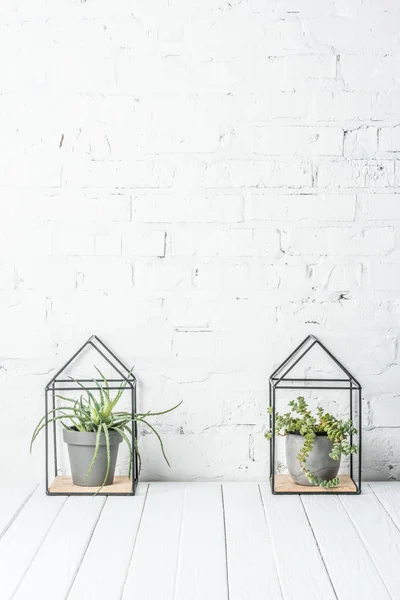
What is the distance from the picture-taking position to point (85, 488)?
2047mm

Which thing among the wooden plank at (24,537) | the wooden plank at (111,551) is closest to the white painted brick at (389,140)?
the wooden plank at (111,551)

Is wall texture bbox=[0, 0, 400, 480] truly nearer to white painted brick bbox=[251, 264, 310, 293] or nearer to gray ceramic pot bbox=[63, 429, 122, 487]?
white painted brick bbox=[251, 264, 310, 293]

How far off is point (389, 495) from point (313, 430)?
0.95ft

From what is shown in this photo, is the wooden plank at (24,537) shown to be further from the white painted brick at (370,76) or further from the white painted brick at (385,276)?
the white painted brick at (370,76)

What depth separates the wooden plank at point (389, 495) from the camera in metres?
1.89

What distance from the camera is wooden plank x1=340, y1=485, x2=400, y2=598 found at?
4.97ft

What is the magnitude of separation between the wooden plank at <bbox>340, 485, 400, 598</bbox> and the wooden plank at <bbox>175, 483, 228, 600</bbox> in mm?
341

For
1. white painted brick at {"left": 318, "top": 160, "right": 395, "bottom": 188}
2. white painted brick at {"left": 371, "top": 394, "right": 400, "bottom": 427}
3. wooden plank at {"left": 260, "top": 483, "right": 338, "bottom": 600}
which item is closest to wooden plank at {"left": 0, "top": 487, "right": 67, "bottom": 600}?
wooden plank at {"left": 260, "top": 483, "right": 338, "bottom": 600}

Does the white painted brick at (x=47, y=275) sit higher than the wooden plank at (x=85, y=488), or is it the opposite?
the white painted brick at (x=47, y=275)

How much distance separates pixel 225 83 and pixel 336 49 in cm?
36

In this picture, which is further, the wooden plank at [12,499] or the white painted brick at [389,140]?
the white painted brick at [389,140]

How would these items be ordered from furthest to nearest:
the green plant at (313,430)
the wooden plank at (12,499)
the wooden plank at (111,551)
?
the green plant at (313,430) < the wooden plank at (12,499) < the wooden plank at (111,551)

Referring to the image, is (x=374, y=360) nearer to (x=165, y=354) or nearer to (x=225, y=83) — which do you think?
(x=165, y=354)

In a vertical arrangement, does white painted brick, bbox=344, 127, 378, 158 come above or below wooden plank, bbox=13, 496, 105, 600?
above
